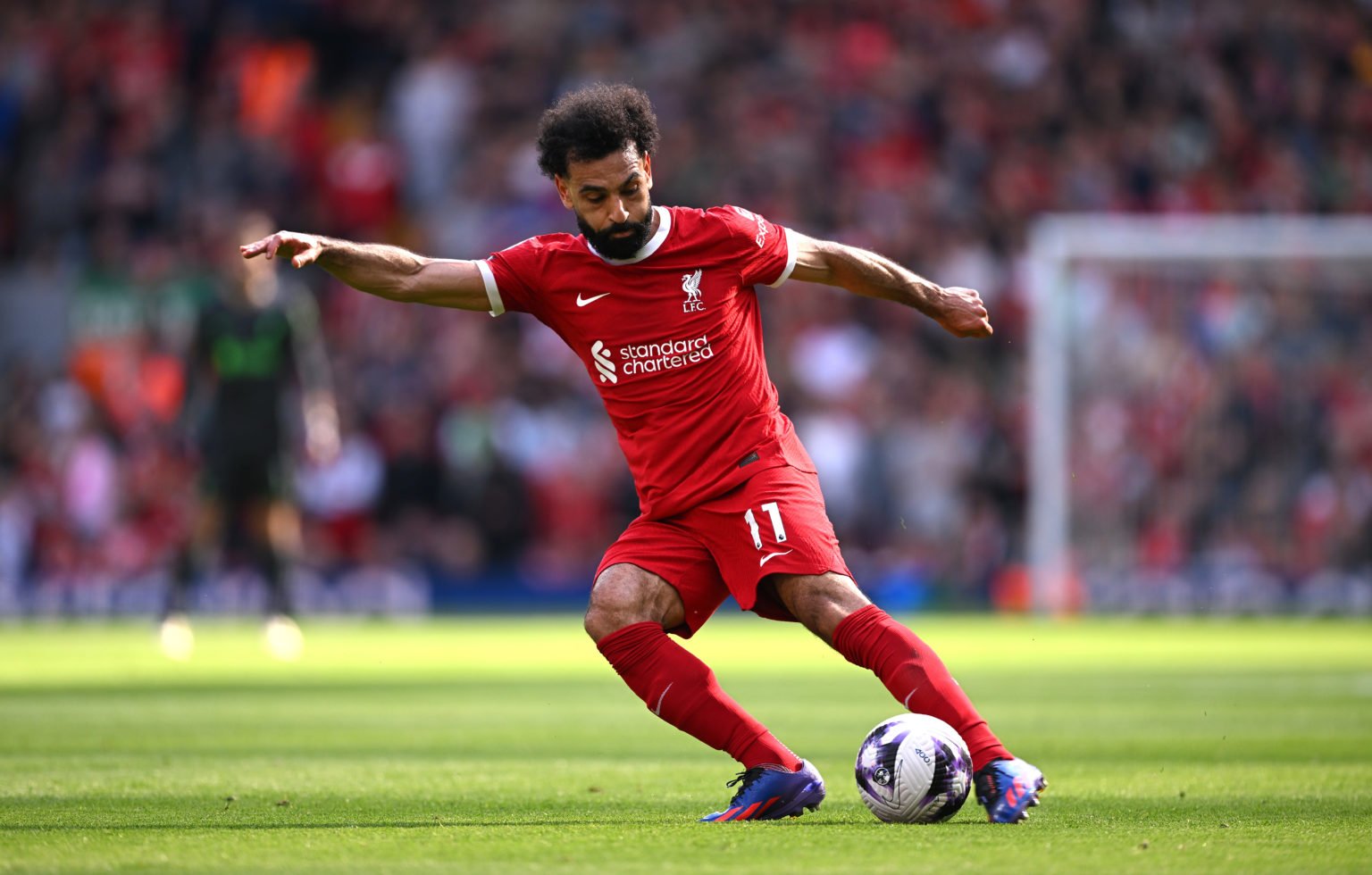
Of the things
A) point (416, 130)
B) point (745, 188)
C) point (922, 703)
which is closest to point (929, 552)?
point (745, 188)

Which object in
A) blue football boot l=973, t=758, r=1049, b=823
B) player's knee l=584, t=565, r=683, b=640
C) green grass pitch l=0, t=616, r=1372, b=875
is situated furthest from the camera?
player's knee l=584, t=565, r=683, b=640

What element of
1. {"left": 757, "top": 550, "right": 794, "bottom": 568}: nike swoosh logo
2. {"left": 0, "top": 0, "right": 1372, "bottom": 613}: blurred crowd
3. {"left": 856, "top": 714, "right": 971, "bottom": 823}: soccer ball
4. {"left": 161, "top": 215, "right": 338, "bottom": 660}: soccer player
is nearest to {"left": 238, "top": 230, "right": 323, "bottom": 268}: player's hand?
{"left": 757, "top": 550, "right": 794, "bottom": 568}: nike swoosh logo

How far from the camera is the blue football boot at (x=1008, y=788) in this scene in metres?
5.82

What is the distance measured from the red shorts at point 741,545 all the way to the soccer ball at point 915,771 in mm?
553

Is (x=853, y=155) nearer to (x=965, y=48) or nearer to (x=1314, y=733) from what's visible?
(x=965, y=48)

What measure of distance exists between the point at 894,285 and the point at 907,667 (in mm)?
1223

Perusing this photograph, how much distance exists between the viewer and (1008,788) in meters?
5.83

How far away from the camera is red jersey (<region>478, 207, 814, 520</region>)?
6457 mm

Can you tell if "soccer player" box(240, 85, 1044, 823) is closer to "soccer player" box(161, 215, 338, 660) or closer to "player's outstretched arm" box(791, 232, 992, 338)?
"player's outstretched arm" box(791, 232, 992, 338)

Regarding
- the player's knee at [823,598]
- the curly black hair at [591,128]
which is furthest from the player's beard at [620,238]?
the player's knee at [823,598]

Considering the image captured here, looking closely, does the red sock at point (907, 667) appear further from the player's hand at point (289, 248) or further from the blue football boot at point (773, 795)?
the player's hand at point (289, 248)

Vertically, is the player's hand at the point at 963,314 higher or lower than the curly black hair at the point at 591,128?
lower

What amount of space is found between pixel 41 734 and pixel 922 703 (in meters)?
4.49

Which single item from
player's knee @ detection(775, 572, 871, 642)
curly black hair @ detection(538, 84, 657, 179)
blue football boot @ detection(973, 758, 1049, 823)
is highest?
curly black hair @ detection(538, 84, 657, 179)
